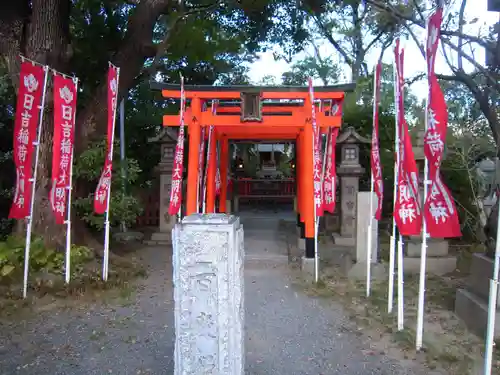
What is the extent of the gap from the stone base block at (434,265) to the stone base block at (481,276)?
2.74m

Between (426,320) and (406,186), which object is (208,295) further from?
(426,320)

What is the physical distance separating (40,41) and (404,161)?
19.8 feet

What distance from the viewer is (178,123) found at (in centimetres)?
850

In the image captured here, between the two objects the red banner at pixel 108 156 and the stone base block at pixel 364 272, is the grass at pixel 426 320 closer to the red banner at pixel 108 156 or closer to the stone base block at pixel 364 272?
the stone base block at pixel 364 272

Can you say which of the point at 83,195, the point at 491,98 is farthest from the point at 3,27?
the point at 491,98

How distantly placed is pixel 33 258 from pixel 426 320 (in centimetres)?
575

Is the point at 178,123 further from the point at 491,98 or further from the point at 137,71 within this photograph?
the point at 491,98

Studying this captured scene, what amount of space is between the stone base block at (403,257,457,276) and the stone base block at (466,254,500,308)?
274cm

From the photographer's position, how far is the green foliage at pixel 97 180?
25.4ft

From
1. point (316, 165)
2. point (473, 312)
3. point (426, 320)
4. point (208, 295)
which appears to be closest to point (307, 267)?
point (316, 165)

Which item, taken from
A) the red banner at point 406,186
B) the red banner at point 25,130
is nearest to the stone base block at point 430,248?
the red banner at point 406,186

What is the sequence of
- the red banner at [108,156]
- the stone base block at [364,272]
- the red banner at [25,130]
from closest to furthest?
the red banner at [25,130], the red banner at [108,156], the stone base block at [364,272]

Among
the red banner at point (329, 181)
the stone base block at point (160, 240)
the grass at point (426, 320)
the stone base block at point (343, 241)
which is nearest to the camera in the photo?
the grass at point (426, 320)

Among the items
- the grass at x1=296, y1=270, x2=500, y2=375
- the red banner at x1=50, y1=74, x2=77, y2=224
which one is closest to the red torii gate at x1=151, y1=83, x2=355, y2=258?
the grass at x1=296, y1=270, x2=500, y2=375
